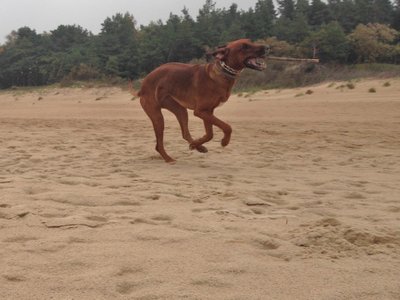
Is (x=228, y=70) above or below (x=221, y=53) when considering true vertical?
below

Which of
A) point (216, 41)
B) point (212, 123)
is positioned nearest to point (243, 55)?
point (212, 123)

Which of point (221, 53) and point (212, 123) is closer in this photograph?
point (221, 53)

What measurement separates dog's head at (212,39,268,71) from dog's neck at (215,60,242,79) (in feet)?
0.13

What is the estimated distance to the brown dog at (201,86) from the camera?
229 inches

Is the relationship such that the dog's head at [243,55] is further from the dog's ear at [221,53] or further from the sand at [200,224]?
the sand at [200,224]

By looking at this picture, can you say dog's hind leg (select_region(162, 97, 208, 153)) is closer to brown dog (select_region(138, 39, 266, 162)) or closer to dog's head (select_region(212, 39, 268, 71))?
brown dog (select_region(138, 39, 266, 162))

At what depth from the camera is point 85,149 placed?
7.35m

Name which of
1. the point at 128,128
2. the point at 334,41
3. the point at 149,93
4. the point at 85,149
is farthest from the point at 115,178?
the point at 334,41

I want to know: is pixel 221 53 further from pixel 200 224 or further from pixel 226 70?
pixel 200 224

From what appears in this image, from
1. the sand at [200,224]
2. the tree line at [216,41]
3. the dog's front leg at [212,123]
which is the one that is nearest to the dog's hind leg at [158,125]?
the sand at [200,224]

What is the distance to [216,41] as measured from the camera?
5031 centimetres

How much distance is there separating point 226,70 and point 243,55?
29 cm

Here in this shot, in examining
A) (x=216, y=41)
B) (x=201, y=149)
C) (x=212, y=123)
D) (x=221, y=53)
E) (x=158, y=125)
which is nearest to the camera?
(x=221, y=53)

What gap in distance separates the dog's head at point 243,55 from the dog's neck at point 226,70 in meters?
0.04
